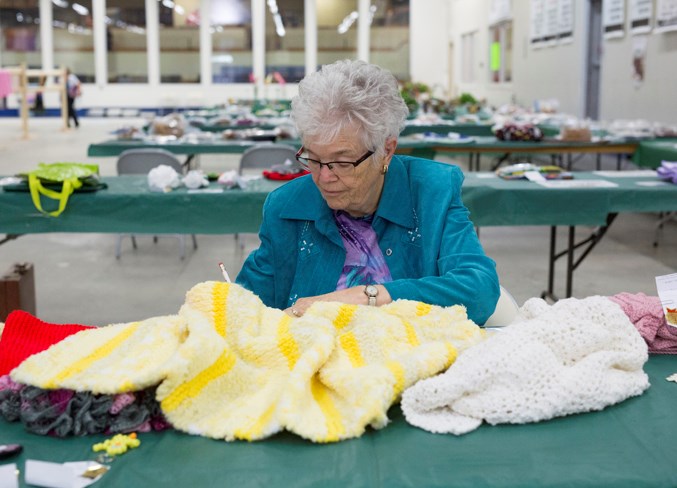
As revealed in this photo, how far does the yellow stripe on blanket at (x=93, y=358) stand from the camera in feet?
4.25

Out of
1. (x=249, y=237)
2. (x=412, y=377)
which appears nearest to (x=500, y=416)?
(x=412, y=377)

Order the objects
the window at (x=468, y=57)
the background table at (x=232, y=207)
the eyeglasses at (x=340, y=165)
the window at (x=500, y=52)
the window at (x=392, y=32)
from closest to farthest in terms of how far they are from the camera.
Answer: the eyeglasses at (x=340, y=165) → the background table at (x=232, y=207) → the window at (x=500, y=52) → the window at (x=468, y=57) → the window at (x=392, y=32)

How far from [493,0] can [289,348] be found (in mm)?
15076

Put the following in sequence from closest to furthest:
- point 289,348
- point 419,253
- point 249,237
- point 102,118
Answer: point 289,348, point 419,253, point 249,237, point 102,118

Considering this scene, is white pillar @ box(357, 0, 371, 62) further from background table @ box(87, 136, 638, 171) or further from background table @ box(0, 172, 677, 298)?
background table @ box(0, 172, 677, 298)

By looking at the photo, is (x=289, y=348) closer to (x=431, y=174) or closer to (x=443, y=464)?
(x=443, y=464)

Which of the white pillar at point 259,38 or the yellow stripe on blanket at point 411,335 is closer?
the yellow stripe on blanket at point 411,335

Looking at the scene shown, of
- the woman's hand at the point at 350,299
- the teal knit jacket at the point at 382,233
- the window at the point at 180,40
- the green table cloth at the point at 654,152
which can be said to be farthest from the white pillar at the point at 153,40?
the woman's hand at the point at 350,299

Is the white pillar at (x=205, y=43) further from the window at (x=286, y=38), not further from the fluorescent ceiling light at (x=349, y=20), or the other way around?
the fluorescent ceiling light at (x=349, y=20)

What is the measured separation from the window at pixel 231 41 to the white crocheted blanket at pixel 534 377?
22.6 meters

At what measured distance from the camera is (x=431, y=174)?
218 cm

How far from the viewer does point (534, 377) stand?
1.36 metres

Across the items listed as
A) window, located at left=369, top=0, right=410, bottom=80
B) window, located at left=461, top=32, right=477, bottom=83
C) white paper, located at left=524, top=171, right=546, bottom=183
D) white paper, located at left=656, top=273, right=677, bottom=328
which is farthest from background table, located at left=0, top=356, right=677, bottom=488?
window, located at left=369, top=0, right=410, bottom=80

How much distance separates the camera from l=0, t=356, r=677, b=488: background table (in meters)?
1.17
